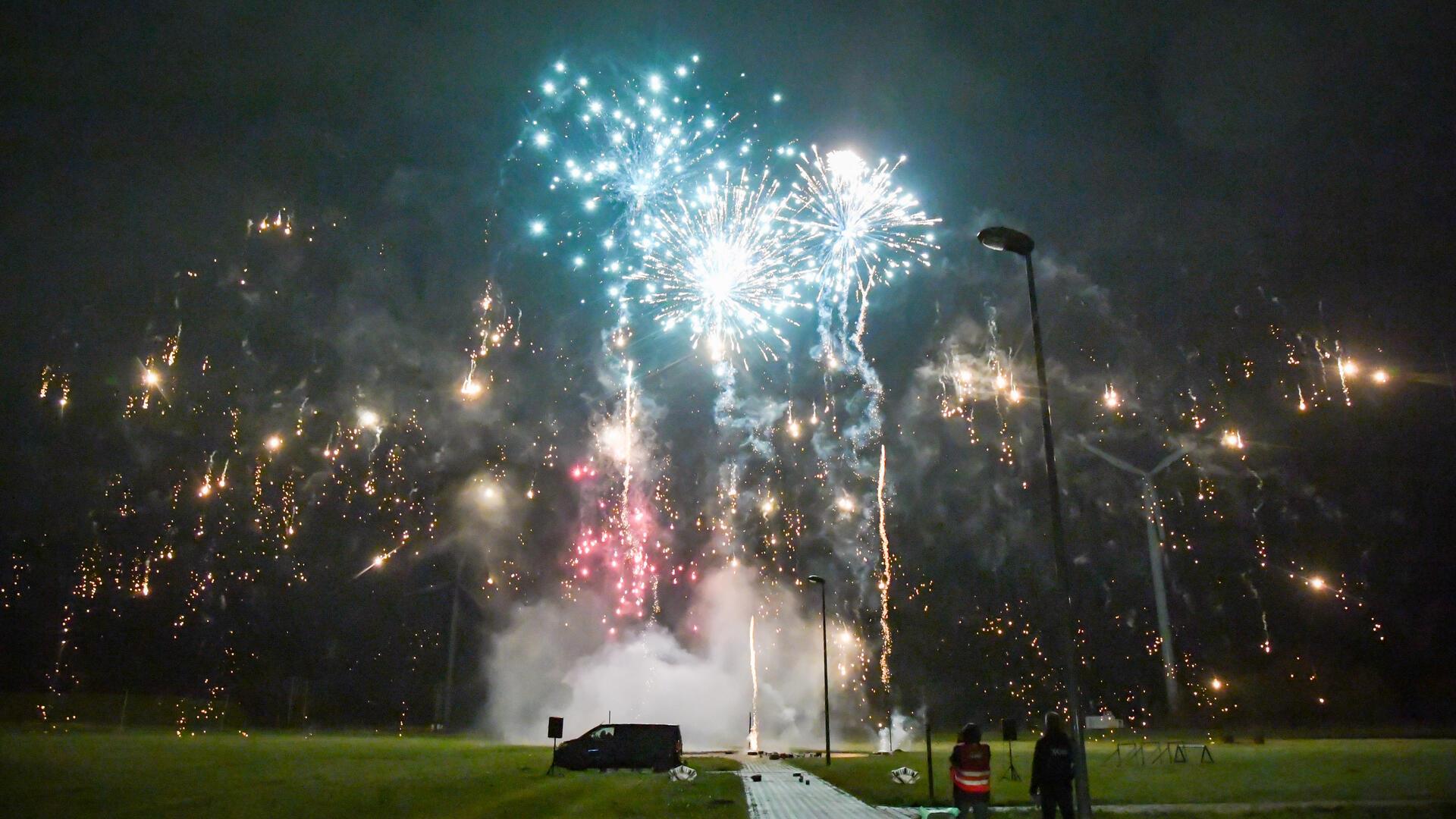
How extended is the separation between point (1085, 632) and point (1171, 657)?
8.76 m

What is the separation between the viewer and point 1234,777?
27.3 meters

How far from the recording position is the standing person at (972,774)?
1336 cm

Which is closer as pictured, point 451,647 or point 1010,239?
point 1010,239

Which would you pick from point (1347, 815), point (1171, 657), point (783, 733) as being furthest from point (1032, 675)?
point (1347, 815)

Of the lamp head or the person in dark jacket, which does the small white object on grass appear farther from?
the lamp head

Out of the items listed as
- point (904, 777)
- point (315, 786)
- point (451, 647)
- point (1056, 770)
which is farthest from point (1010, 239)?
point (451, 647)

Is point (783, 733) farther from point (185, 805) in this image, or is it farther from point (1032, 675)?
point (185, 805)

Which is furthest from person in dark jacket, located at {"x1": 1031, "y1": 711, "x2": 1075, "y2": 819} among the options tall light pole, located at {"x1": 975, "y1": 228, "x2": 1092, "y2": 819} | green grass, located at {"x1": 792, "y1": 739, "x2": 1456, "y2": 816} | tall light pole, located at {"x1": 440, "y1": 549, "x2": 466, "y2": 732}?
tall light pole, located at {"x1": 440, "y1": 549, "x2": 466, "y2": 732}

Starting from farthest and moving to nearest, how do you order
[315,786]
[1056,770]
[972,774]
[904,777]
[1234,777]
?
1. [1234,777]
2. [904,777]
3. [315,786]
4. [972,774]
5. [1056,770]

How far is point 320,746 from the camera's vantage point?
1686 inches

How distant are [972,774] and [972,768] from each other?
0.09 metres

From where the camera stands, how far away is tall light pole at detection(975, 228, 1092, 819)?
12.8 m

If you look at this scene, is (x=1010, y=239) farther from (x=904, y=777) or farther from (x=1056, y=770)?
(x=904, y=777)

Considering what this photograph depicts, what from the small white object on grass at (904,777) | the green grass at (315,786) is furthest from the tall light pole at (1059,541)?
the small white object on grass at (904,777)
